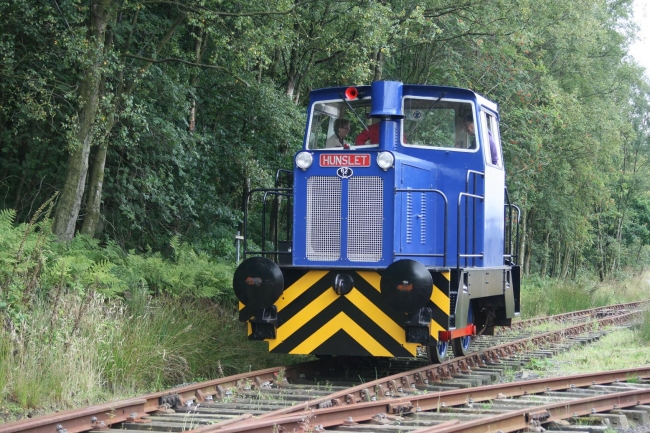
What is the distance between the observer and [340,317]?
26.9ft

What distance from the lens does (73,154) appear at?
41.0 feet

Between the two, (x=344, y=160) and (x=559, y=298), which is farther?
(x=559, y=298)

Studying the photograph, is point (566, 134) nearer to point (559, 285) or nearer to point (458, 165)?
point (559, 285)

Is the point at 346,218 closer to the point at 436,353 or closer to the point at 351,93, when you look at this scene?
the point at 351,93

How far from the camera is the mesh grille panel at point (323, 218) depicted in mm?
8320

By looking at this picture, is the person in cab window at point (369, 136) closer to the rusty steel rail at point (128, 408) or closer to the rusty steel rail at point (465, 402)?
the rusty steel rail at point (128, 408)

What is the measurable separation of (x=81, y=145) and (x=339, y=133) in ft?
16.6

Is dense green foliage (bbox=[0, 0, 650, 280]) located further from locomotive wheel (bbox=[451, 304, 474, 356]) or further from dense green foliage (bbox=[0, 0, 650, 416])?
locomotive wheel (bbox=[451, 304, 474, 356])

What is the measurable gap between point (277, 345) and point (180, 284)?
2416mm

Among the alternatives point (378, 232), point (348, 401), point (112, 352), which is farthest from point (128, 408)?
point (378, 232)

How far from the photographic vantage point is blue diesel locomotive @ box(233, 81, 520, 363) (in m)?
8.00

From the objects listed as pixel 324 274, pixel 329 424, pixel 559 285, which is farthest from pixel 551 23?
pixel 329 424

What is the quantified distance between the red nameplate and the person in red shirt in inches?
26.0

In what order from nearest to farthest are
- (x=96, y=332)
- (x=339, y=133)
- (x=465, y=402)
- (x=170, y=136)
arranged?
1. (x=465, y=402)
2. (x=96, y=332)
3. (x=339, y=133)
4. (x=170, y=136)
